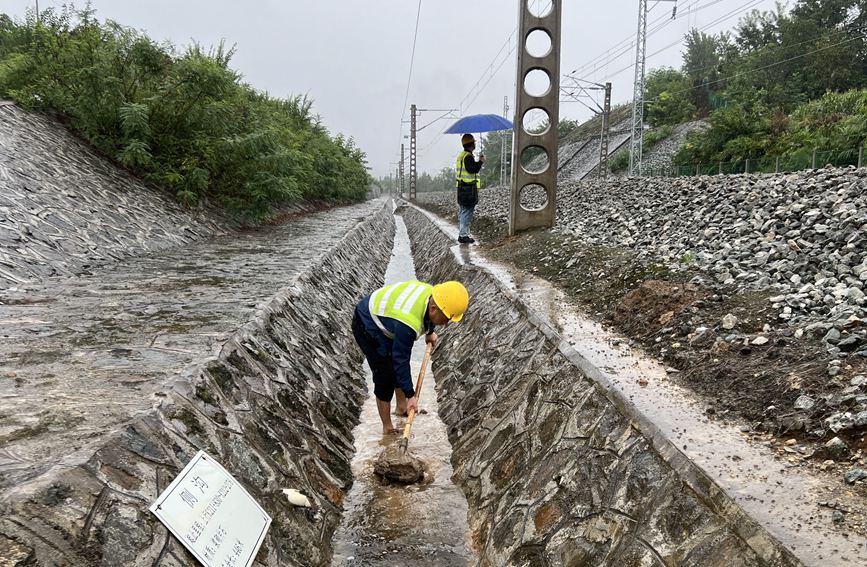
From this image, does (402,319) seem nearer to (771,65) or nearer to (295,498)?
(295,498)

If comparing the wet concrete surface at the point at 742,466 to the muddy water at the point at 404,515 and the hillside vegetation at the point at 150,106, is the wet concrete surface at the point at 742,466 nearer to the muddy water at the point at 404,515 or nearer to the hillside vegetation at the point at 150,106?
the muddy water at the point at 404,515

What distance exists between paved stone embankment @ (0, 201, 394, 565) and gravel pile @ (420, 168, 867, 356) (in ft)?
11.7

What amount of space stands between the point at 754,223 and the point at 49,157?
10.9 meters

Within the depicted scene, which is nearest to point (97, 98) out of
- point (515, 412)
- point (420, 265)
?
point (420, 265)

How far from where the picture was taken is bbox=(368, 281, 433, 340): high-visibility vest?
4875mm

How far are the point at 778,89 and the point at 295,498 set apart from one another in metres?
47.3

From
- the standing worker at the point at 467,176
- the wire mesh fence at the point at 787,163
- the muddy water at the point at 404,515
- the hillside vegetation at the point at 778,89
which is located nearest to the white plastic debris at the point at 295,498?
the muddy water at the point at 404,515

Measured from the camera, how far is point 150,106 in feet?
37.0

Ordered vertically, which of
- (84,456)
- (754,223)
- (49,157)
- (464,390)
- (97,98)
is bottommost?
(464,390)

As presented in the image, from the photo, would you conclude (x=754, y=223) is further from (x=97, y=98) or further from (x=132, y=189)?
(x=97, y=98)

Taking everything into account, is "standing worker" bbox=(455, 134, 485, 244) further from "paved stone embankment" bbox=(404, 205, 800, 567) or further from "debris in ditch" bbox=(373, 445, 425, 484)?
"debris in ditch" bbox=(373, 445, 425, 484)

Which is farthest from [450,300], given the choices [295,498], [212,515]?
[212,515]

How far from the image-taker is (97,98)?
1059cm

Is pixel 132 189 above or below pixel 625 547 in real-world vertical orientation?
above
